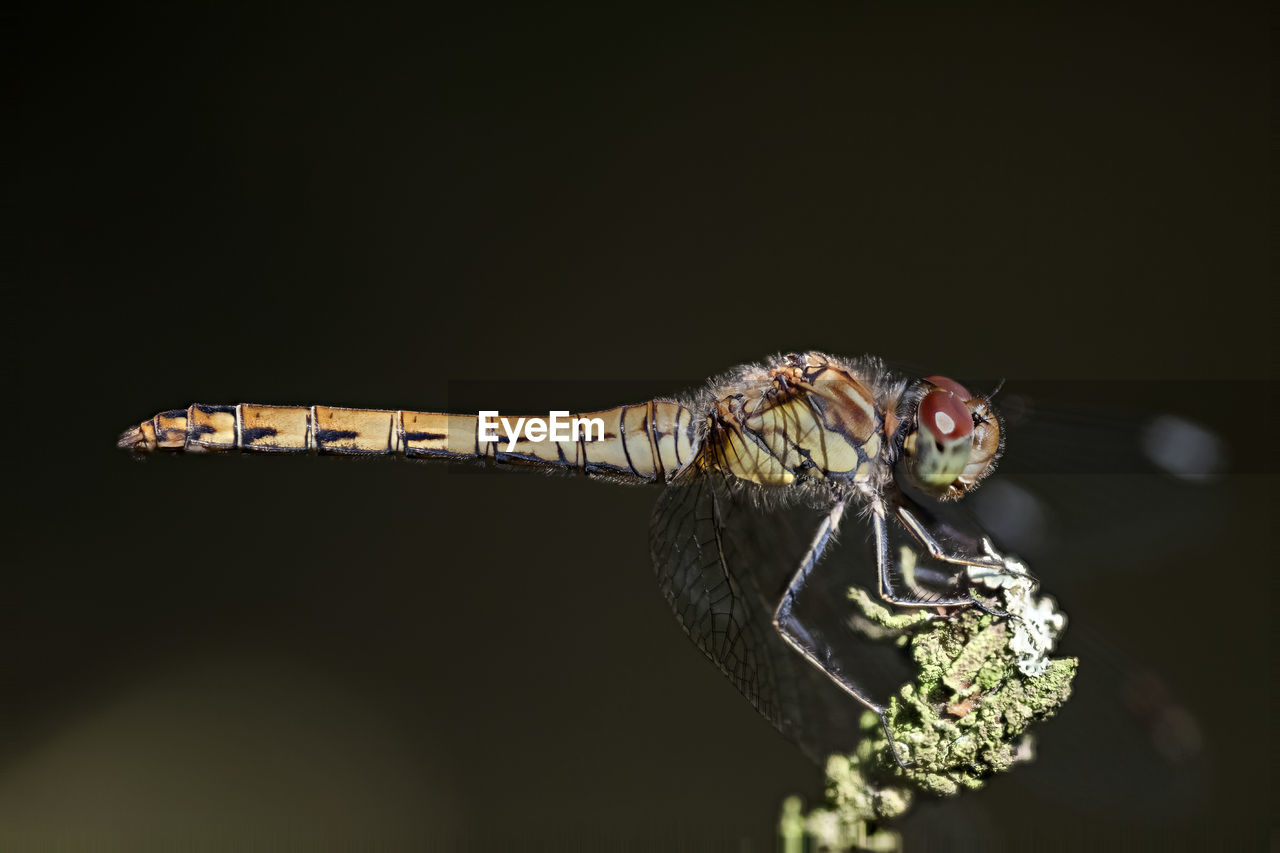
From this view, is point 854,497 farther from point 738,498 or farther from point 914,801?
point 914,801

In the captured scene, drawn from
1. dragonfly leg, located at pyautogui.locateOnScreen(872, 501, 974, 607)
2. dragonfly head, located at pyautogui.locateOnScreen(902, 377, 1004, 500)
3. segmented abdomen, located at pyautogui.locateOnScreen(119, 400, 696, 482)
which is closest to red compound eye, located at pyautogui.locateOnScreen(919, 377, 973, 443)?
dragonfly head, located at pyautogui.locateOnScreen(902, 377, 1004, 500)

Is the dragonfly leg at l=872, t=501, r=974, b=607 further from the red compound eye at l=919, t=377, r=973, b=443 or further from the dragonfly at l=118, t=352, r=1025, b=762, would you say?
the red compound eye at l=919, t=377, r=973, b=443

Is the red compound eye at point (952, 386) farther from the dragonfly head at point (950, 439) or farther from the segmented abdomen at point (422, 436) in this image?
the segmented abdomen at point (422, 436)

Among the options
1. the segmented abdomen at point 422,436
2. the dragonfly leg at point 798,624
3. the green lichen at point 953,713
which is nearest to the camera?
the green lichen at point 953,713

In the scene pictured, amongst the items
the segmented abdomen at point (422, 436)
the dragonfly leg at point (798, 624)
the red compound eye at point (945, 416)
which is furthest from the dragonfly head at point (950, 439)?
the segmented abdomen at point (422, 436)

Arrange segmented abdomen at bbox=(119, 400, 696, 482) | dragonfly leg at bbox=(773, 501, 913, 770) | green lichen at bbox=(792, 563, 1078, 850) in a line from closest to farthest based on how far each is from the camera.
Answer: green lichen at bbox=(792, 563, 1078, 850)
dragonfly leg at bbox=(773, 501, 913, 770)
segmented abdomen at bbox=(119, 400, 696, 482)

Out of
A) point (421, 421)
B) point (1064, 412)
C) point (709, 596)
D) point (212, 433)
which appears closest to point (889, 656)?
point (709, 596)
